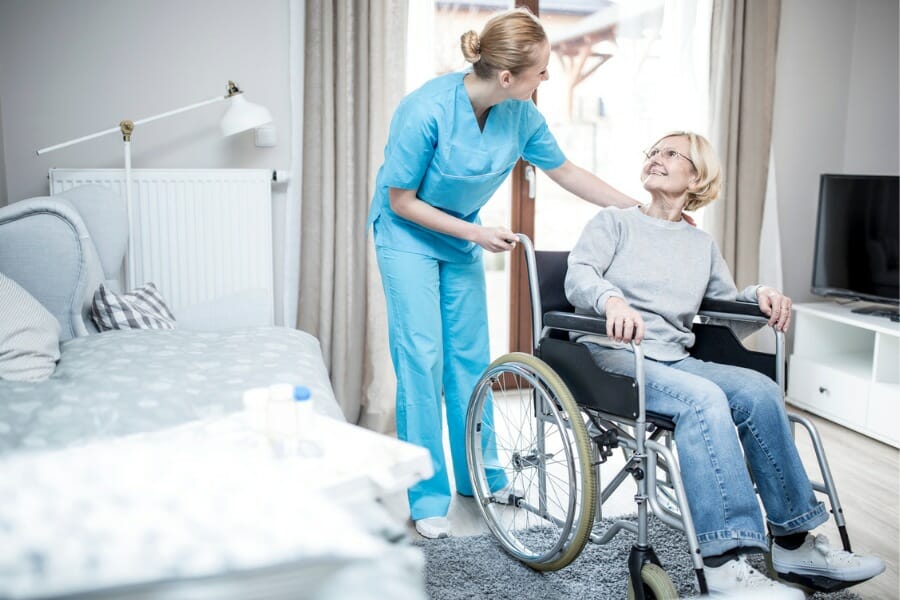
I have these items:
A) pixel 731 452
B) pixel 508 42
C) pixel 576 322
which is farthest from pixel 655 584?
pixel 508 42

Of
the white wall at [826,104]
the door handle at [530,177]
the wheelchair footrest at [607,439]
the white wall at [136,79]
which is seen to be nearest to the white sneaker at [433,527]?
the wheelchair footrest at [607,439]

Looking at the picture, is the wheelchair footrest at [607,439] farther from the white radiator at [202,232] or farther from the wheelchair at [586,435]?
the white radiator at [202,232]

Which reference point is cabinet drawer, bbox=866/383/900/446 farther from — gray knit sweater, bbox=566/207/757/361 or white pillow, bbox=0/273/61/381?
white pillow, bbox=0/273/61/381

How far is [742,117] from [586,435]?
2.21 m

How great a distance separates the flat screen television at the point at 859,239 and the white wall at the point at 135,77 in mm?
2100

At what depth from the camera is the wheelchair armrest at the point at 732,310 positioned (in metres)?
1.77

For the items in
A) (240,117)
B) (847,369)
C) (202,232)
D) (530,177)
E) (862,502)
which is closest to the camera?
(862,502)

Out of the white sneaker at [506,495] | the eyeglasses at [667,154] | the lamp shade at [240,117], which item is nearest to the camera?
the eyeglasses at [667,154]

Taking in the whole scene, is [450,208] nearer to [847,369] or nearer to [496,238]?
[496,238]

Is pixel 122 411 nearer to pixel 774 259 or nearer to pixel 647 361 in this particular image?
pixel 647 361

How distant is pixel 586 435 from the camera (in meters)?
1.48

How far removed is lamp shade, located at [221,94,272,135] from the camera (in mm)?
2471

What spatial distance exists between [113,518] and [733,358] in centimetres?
146

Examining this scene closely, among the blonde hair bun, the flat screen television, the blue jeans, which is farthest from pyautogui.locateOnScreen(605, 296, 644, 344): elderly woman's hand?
the flat screen television
